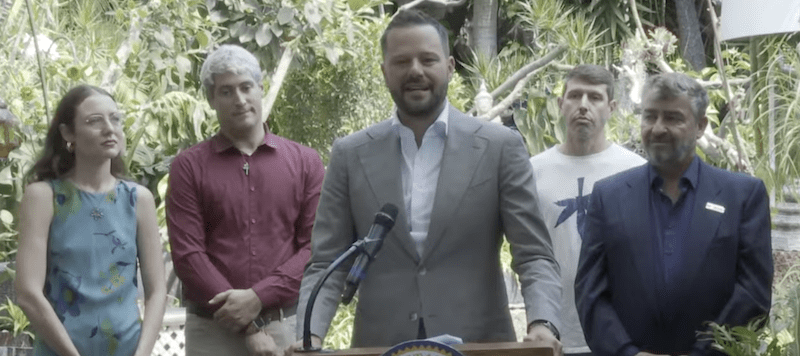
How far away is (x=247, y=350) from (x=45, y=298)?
2.00 ft

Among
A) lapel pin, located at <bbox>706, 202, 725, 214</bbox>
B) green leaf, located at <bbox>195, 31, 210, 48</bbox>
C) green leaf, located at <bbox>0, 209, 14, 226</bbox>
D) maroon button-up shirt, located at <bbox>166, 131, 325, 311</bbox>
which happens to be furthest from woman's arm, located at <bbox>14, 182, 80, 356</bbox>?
green leaf, located at <bbox>195, 31, 210, 48</bbox>

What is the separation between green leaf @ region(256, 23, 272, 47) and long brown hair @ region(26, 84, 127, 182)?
3683 mm

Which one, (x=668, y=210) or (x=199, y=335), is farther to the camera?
(x=199, y=335)

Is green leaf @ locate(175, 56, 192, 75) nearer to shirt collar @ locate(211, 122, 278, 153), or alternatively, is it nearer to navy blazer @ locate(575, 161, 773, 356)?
shirt collar @ locate(211, 122, 278, 153)

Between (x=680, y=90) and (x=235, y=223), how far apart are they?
54.5 inches

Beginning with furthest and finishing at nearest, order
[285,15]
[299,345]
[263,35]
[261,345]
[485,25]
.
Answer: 1. [485,25]
2. [263,35]
3. [285,15]
4. [261,345]
5. [299,345]

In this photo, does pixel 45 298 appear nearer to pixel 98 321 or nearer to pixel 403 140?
pixel 98 321

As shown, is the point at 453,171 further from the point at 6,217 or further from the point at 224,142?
the point at 6,217

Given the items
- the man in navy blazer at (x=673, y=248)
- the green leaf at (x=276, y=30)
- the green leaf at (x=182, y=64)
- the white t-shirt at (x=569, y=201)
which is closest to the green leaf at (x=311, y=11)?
the green leaf at (x=276, y=30)

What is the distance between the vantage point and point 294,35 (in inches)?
287

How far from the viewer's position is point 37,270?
11.1 ft

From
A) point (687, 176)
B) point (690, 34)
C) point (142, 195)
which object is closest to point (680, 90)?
point (687, 176)

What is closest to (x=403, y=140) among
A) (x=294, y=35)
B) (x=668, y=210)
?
(x=668, y=210)

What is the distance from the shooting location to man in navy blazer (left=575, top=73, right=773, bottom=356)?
292cm
